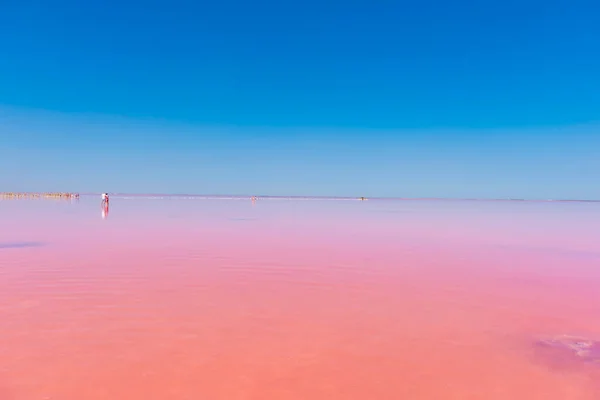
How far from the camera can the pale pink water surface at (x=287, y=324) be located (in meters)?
3.84

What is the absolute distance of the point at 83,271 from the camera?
8.53 metres

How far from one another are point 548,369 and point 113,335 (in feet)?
15.3

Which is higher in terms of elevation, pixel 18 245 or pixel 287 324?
pixel 18 245

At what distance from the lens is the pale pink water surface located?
3844mm

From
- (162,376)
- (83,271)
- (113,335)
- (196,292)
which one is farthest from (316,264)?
(162,376)

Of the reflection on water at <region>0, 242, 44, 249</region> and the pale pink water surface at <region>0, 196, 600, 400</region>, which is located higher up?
the reflection on water at <region>0, 242, 44, 249</region>

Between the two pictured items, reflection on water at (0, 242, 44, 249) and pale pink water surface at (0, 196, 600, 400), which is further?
reflection on water at (0, 242, 44, 249)

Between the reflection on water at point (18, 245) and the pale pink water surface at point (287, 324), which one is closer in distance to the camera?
the pale pink water surface at point (287, 324)

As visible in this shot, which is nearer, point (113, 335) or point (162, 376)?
point (162, 376)

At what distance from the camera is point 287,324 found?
5449 mm

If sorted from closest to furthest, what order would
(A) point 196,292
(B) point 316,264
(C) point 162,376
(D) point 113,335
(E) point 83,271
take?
(C) point 162,376, (D) point 113,335, (A) point 196,292, (E) point 83,271, (B) point 316,264

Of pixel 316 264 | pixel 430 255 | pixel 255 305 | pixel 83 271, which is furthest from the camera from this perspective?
pixel 430 255

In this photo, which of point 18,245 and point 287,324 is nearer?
point 287,324

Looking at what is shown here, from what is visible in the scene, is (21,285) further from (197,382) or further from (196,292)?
(197,382)
